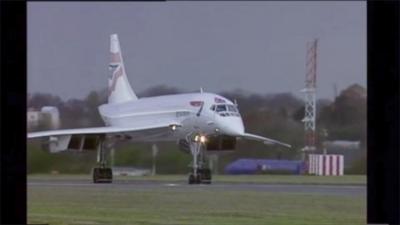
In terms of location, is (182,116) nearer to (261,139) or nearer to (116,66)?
(261,139)

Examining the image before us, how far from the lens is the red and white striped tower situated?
3652mm

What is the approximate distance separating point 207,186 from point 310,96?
9.11ft

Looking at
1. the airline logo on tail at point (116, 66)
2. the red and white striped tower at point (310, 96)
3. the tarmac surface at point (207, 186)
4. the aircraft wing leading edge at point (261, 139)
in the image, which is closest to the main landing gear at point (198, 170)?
the tarmac surface at point (207, 186)

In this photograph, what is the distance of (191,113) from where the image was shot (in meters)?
13.0

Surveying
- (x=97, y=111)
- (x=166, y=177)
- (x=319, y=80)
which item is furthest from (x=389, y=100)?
(x=166, y=177)

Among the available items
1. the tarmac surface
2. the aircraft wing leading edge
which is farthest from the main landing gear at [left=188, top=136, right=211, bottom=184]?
the aircraft wing leading edge

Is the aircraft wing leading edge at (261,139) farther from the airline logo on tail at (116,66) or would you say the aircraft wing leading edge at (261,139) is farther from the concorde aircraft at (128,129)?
the airline logo on tail at (116,66)

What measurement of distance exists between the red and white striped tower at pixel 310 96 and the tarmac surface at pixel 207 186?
461mm

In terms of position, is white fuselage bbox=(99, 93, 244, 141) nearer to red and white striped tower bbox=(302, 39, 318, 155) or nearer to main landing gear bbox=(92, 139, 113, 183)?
main landing gear bbox=(92, 139, 113, 183)

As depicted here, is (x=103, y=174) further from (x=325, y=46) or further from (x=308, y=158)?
(x=325, y=46)

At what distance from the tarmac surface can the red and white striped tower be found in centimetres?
46

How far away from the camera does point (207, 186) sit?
6.86 metres
